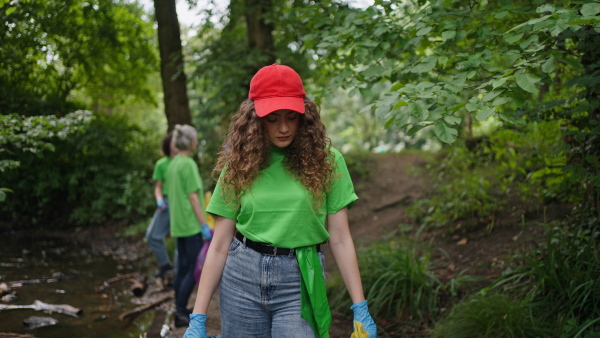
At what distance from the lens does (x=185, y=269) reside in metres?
4.88

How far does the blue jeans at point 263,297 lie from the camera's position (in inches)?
90.7

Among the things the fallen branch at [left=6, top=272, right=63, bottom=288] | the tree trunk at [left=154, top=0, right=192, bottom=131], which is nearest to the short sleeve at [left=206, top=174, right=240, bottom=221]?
the fallen branch at [left=6, top=272, right=63, bottom=288]

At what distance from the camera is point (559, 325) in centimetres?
335

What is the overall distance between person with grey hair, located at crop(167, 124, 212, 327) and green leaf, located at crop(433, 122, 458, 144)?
9.44ft

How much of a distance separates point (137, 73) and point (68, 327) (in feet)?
25.9

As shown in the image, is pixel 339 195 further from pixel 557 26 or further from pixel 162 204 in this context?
pixel 162 204

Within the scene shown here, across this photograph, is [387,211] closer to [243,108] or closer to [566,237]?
[566,237]

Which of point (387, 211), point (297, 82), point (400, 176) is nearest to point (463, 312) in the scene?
point (297, 82)

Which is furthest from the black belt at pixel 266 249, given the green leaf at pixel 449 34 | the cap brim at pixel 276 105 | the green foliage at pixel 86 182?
the green foliage at pixel 86 182

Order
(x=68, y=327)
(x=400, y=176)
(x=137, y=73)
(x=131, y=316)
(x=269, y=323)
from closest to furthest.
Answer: (x=269, y=323) < (x=68, y=327) < (x=131, y=316) < (x=400, y=176) < (x=137, y=73)

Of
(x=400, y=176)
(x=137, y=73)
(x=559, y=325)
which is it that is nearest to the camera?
(x=559, y=325)

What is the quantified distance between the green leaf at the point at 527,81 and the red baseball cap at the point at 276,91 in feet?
3.33

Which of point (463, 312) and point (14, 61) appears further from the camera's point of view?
point (14, 61)

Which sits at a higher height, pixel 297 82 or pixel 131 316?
pixel 297 82
